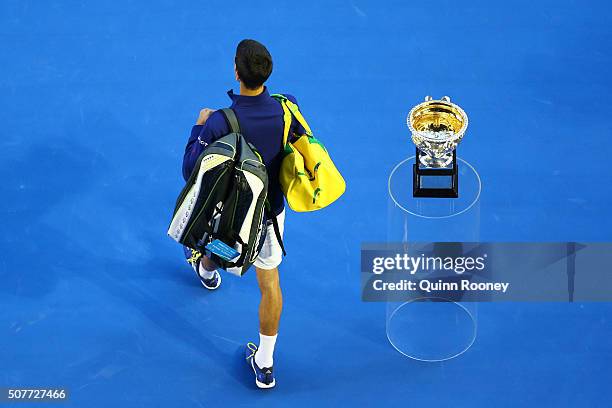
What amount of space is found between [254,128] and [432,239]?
4.04 ft

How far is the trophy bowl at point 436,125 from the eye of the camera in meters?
5.81

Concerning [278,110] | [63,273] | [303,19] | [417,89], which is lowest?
[63,273]

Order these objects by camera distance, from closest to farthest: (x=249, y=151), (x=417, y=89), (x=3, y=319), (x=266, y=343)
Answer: (x=249, y=151) < (x=266, y=343) < (x=3, y=319) < (x=417, y=89)

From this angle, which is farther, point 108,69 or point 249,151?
point 108,69

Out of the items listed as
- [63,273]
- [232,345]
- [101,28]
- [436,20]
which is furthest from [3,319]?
[436,20]

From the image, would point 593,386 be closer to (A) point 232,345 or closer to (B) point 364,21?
(A) point 232,345

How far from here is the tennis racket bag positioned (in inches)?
215

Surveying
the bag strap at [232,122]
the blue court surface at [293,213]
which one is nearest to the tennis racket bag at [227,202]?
the bag strap at [232,122]

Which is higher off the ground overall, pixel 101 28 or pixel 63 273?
pixel 101 28

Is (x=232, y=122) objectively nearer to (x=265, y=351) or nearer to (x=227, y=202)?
(x=227, y=202)

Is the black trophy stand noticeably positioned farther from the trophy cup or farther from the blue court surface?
the blue court surface

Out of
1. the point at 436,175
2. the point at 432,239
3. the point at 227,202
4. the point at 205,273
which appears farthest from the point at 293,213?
the point at 227,202

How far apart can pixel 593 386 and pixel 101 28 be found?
4.21m

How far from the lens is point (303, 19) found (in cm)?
848
